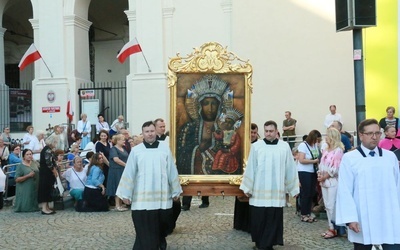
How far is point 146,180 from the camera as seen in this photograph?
713 centimetres

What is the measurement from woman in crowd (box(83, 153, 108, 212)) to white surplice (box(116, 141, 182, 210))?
14.7ft

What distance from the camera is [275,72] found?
1750 centimetres

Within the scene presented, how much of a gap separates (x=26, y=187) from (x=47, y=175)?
63 cm

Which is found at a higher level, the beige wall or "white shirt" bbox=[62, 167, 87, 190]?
the beige wall

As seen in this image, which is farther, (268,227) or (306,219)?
(306,219)

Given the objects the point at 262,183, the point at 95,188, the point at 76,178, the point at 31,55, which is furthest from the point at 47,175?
the point at 31,55

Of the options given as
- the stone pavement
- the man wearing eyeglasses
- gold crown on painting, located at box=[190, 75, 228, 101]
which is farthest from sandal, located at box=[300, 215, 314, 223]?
the man wearing eyeglasses

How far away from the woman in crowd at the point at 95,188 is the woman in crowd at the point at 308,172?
433cm

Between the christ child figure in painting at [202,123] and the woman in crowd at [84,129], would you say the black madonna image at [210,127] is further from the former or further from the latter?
the woman in crowd at [84,129]

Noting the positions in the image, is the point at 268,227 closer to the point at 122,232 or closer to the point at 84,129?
the point at 122,232

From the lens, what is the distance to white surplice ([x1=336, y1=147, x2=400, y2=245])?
16.8ft

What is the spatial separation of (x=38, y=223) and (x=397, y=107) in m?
10.2

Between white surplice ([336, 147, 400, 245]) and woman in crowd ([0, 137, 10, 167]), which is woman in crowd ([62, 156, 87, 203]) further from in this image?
white surplice ([336, 147, 400, 245])

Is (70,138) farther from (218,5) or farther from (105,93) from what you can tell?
(218,5)
